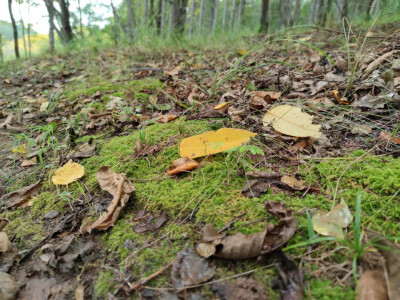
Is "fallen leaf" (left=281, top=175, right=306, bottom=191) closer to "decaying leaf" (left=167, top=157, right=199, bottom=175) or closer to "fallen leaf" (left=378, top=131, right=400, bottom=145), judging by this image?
"decaying leaf" (left=167, top=157, right=199, bottom=175)

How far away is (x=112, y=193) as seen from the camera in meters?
1.21

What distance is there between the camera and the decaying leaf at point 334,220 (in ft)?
2.67

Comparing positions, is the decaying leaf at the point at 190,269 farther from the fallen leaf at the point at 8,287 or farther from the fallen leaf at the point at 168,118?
the fallen leaf at the point at 168,118

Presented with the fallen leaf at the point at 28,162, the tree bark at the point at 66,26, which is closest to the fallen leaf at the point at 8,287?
the fallen leaf at the point at 28,162

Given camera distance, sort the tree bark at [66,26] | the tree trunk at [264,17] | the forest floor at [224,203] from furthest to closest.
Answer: the tree bark at [66,26] → the tree trunk at [264,17] → the forest floor at [224,203]

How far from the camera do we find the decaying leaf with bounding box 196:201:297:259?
81 cm

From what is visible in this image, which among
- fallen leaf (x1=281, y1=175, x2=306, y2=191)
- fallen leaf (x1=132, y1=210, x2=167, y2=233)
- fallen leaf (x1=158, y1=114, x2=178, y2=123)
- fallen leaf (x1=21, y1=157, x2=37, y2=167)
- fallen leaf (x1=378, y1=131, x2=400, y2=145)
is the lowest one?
fallen leaf (x1=21, y1=157, x2=37, y2=167)

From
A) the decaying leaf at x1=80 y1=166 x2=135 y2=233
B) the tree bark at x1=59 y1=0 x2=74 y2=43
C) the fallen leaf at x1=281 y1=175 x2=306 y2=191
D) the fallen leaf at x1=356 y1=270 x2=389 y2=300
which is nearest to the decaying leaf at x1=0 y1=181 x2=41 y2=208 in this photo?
the decaying leaf at x1=80 y1=166 x2=135 y2=233

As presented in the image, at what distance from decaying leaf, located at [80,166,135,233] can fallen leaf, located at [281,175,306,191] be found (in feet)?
2.25

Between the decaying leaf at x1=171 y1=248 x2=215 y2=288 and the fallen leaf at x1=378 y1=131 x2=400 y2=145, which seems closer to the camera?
the decaying leaf at x1=171 y1=248 x2=215 y2=288

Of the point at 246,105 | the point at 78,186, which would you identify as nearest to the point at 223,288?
the point at 78,186

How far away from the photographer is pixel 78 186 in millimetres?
1382

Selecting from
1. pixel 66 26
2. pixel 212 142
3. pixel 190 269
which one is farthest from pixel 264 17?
pixel 190 269

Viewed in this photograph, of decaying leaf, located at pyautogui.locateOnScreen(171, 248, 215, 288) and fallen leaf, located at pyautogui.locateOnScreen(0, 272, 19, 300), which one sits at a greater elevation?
decaying leaf, located at pyautogui.locateOnScreen(171, 248, 215, 288)
